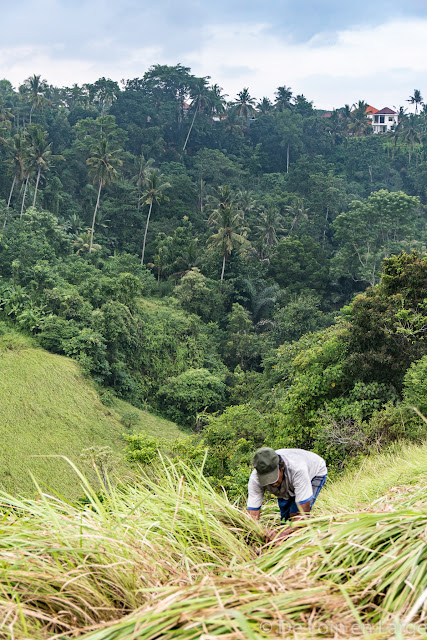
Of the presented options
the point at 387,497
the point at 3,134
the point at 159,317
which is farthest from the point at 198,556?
the point at 3,134

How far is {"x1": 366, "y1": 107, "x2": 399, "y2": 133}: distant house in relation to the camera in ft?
173

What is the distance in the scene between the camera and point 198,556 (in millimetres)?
1708

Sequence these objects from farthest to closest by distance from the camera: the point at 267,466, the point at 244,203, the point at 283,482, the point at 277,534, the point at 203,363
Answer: the point at 244,203 < the point at 203,363 < the point at 283,482 < the point at 267,466 < the point at 277,534

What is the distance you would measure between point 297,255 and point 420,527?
28.3 m

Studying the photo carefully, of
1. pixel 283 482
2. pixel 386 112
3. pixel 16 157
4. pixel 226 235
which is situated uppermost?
pixel 386 112

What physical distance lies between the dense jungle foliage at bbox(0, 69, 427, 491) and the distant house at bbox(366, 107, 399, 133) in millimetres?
6847

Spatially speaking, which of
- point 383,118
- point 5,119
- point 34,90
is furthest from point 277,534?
point 383,118

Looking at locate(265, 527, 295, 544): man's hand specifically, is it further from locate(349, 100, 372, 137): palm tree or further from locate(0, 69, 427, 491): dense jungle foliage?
locate(349, 100, 372, 137): palm tree

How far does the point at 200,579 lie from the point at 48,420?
1434 cm

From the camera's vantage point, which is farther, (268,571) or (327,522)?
(327,522)

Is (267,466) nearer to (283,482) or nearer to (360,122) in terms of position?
(283,482)

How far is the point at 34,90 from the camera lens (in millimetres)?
37688

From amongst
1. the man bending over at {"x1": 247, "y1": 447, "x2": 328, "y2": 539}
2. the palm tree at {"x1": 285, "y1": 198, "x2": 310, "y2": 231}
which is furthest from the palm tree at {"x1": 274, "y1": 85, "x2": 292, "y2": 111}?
the man bending over at {"x1": 247, "y1": 447, "x2": 328, "y2": 539}

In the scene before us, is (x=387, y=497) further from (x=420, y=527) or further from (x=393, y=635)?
(x=393, y=635)
